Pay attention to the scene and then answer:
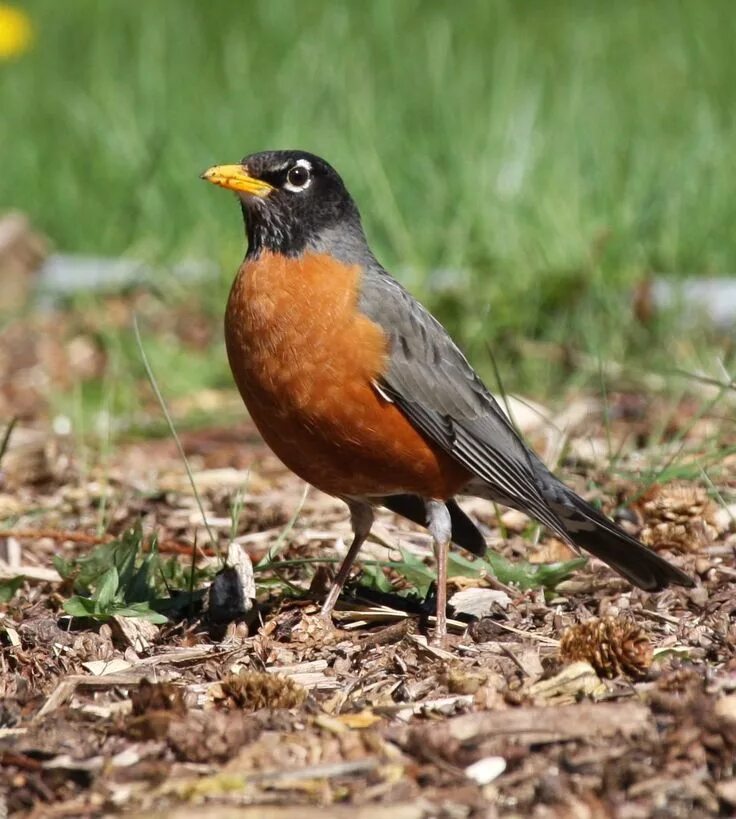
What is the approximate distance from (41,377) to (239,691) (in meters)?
5.63

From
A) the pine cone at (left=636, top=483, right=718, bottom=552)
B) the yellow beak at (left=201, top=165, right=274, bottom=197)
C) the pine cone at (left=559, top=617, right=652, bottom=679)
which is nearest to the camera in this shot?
the pine cone at (left=559, top=617, right=652, bottom=679)

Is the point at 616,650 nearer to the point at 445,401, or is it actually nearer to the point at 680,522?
the point at 445,401

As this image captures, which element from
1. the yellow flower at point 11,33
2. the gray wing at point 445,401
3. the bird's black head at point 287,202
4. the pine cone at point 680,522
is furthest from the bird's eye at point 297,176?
the yellow flower at point 11,33

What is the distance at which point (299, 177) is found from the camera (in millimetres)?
5719

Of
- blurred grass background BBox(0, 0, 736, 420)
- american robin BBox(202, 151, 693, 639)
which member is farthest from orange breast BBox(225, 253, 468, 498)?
blurred grass background BBox(0, 0, 736, 420)

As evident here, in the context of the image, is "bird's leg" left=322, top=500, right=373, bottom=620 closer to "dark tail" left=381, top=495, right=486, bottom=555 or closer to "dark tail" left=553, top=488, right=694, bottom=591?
"dark tail" left=381, top=495, right=486, bottom=555

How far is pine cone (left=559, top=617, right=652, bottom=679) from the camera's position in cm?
423

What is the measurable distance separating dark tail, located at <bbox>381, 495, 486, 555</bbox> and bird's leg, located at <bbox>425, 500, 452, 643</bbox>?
5 centimetres

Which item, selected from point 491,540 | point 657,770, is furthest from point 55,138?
point 657,770

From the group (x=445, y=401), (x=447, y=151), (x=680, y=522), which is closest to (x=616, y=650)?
(x=445, y=401)

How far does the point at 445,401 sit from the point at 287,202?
3.23 ft

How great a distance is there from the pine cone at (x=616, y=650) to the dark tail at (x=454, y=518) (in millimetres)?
1067

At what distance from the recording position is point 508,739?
369cm

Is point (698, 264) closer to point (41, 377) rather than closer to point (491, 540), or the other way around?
point (491, 540)
